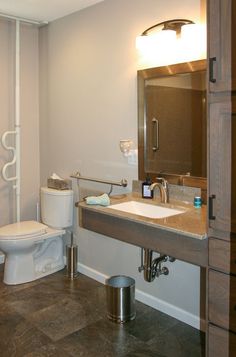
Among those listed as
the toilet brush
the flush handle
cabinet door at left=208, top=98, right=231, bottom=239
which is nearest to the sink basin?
the flush handle

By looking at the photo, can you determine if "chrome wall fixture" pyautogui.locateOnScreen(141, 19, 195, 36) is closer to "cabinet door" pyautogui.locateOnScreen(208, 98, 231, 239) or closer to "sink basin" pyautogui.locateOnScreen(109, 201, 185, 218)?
"cabinet door" pyautogui.locateOnScreen(208, 98, 231, 239)

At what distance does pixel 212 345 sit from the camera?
165cm

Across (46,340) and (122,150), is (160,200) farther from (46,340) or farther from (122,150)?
(46,340)

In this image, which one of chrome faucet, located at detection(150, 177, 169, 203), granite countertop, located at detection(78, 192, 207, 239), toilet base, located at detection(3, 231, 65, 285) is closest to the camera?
granite countertop, located at detection(78, 192, 207, 239)

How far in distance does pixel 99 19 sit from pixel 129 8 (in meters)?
0.36

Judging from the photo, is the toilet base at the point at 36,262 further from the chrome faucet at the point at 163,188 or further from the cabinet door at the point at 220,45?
the cabinet door at the point at 220,45

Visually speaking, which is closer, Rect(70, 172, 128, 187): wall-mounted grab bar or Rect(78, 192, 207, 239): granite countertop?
Rect(78, 192, 207, 239): granite countertop

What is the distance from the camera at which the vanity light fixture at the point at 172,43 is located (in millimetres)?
2242

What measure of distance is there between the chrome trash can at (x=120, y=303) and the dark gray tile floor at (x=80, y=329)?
0.05 metres

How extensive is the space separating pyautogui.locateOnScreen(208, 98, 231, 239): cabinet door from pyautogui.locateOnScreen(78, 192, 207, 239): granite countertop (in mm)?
126

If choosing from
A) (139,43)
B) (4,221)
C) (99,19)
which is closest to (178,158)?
(139,43)

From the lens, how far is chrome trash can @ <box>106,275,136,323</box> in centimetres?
249

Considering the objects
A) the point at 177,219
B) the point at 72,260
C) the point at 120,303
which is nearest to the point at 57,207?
the point at 72,260

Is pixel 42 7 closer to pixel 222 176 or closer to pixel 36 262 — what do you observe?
pixel 36 262
